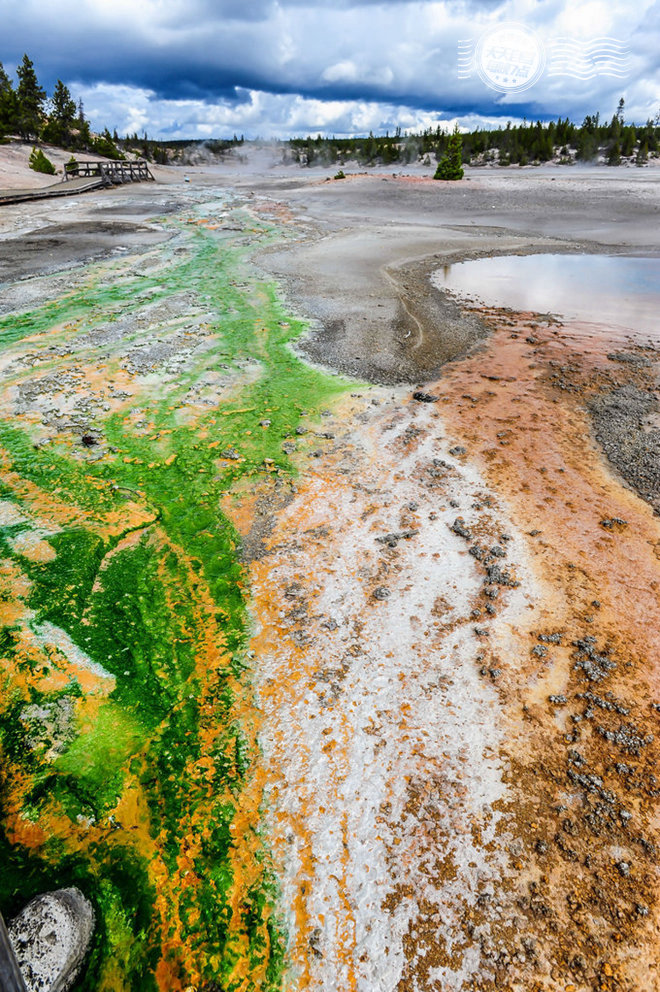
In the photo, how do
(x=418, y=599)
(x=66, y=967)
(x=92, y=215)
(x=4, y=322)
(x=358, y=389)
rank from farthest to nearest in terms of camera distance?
(x=92, y=215), (x=4, y=322), (x=358, y=389), (x=418, y=599), (x=66, y=967)

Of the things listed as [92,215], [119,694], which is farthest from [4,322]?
[92,215]

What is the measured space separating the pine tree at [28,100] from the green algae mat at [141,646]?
56479 millimetres

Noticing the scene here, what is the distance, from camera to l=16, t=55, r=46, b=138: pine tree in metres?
50.4

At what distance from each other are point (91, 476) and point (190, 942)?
208 inches

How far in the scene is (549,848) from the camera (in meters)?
3.26

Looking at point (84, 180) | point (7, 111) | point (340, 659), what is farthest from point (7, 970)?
point (7, 111)

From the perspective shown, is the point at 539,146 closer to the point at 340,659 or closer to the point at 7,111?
the point at 7,111

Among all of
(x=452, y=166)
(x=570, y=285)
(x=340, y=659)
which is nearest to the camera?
(x=340, y=659)

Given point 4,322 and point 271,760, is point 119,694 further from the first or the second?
point 4,322

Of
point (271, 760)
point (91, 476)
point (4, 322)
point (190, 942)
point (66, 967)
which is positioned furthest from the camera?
point (4, 322)

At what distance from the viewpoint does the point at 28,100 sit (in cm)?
5219

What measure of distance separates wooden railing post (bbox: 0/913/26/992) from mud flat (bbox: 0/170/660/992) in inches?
73.7

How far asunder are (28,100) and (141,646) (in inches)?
2712

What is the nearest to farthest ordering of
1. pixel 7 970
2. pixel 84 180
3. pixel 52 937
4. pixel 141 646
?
1. pixel 7 970
2. pixel 52 937
3. pixel 141 646
4. pixel 84 180
